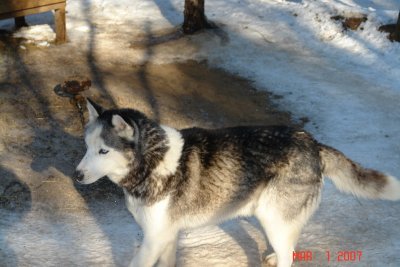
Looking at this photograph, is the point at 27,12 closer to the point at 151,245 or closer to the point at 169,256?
the point at 169,256

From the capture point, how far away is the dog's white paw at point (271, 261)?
18.2ft

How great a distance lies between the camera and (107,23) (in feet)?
42.9

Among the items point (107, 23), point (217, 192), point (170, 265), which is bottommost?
point (107, 23)

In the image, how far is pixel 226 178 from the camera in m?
4.81

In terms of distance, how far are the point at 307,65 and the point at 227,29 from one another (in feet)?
8.35

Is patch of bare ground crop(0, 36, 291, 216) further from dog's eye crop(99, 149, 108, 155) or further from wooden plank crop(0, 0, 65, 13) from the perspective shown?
dog's eye crop(99, 149, 108, 155)

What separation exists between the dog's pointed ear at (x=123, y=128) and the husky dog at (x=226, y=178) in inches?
4.7

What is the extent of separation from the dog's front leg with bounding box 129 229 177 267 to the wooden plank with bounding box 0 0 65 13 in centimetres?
773

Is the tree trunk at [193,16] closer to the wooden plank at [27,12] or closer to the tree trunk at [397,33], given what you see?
the wooden plank at [27,12]

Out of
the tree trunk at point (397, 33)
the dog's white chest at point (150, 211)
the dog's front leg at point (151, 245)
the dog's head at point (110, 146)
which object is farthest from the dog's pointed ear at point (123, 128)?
the tree trunk at point (397, 33)

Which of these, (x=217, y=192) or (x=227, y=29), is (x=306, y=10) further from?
(x=217, y=192)

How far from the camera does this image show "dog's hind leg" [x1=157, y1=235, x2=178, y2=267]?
5336 mm

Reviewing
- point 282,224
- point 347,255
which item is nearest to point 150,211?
point 282,224

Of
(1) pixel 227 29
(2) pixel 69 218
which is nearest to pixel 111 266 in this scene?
(2) pixel 69 218
